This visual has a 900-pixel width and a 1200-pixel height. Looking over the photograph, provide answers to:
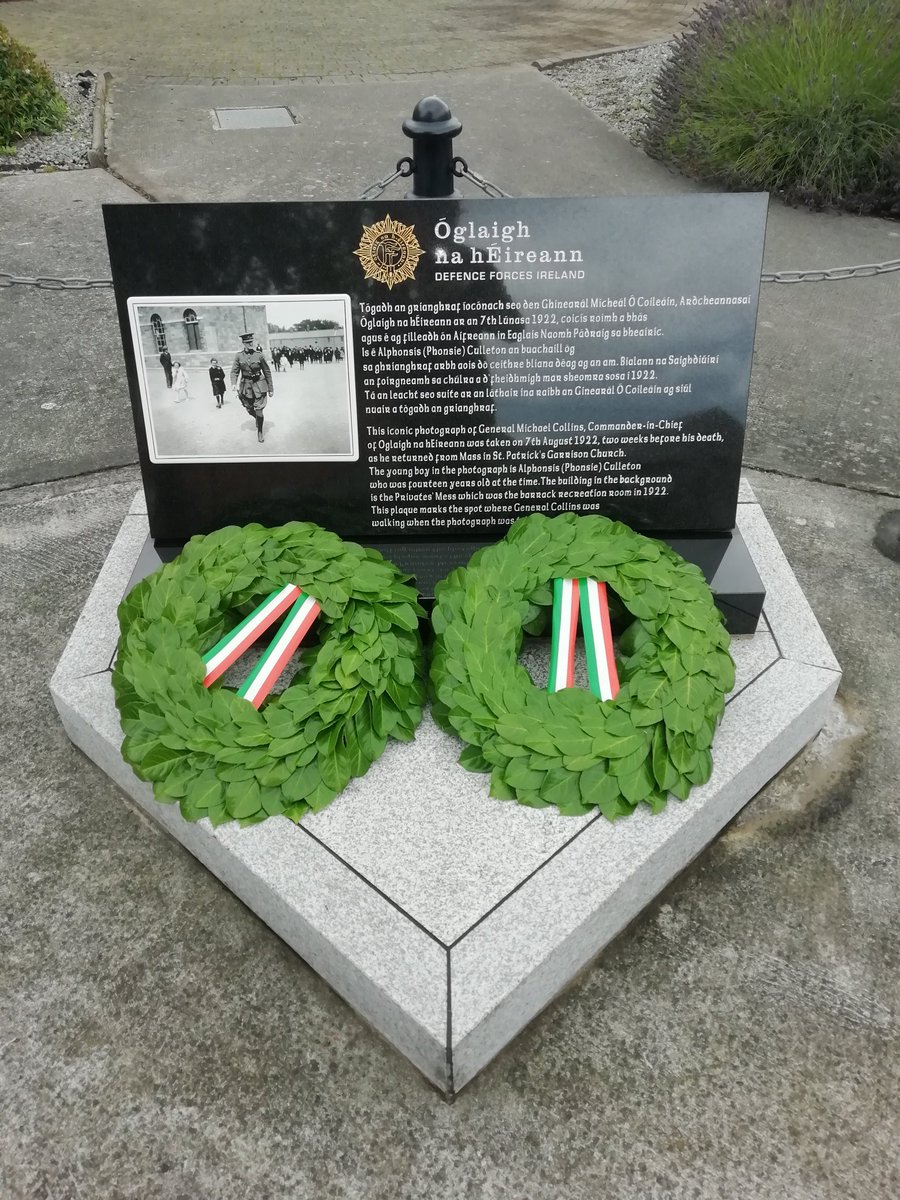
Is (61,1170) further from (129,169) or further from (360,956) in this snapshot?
(129,169)

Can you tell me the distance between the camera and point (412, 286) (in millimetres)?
2902

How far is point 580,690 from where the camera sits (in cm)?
268

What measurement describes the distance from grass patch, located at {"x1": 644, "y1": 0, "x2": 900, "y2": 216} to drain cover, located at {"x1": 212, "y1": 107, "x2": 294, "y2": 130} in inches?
156

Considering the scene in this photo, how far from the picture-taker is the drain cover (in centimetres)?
943

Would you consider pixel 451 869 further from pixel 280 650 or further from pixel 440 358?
pixel 440 358

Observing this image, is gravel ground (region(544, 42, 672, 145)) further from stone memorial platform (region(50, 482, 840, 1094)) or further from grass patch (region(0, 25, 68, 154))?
stone memorial platform (region(50, 482, 840, 1094))

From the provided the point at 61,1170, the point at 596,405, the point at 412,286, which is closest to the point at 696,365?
the point at 596,405

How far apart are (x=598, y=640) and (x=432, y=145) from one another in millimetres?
1740

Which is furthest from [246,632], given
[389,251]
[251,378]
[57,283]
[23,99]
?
[23,99]

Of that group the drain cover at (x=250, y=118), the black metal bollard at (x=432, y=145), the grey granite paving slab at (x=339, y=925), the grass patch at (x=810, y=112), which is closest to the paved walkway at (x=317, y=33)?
the drain cover at (x=250, y=118)

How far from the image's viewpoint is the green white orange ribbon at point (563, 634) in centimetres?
275

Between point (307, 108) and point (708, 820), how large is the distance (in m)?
9.59

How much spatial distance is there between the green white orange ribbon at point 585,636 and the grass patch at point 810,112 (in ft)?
19.6

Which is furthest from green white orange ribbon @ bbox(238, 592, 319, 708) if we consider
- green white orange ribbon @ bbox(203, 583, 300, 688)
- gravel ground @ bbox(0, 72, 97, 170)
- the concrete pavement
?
gravel ground @ bbox(0, 72, 97, 170)
